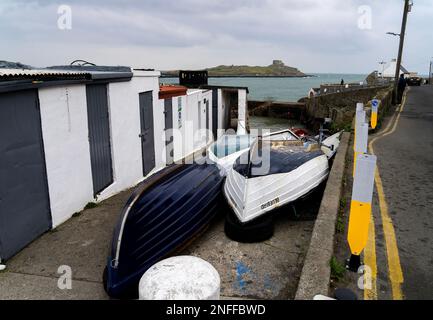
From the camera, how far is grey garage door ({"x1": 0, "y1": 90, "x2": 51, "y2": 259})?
5.27 meters

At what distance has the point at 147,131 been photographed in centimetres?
1072

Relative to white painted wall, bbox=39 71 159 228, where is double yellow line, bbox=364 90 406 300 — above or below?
below

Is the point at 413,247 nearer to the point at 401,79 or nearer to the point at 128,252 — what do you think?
the point at 128,252

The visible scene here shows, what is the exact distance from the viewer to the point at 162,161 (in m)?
12.1

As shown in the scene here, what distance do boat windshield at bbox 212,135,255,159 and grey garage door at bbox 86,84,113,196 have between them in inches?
117

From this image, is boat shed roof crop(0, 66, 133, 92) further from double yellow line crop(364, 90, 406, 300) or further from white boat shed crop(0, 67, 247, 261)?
double yellow line crop(364, 90, 406, 300)

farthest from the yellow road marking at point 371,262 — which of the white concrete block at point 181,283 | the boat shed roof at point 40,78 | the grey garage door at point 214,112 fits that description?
the grey garage door at point 214,112

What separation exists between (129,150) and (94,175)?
71.9 inches

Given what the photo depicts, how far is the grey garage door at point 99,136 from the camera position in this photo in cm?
775

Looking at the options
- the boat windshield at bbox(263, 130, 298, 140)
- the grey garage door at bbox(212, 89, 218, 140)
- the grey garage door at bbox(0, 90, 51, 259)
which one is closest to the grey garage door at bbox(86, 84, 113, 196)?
the grey garage door at bbox(0, 90, 51, 259)

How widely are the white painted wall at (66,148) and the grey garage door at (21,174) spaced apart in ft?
0.68

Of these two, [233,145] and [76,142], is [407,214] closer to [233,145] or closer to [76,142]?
[233,145]

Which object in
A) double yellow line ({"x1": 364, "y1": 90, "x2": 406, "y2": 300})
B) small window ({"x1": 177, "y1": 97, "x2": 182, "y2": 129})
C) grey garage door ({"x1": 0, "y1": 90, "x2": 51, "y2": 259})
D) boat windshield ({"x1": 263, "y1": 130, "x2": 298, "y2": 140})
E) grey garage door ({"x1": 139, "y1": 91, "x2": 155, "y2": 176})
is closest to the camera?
double yellow line ({"x1": 364, "y1": 90, "x2": 406, "y2": 300})
